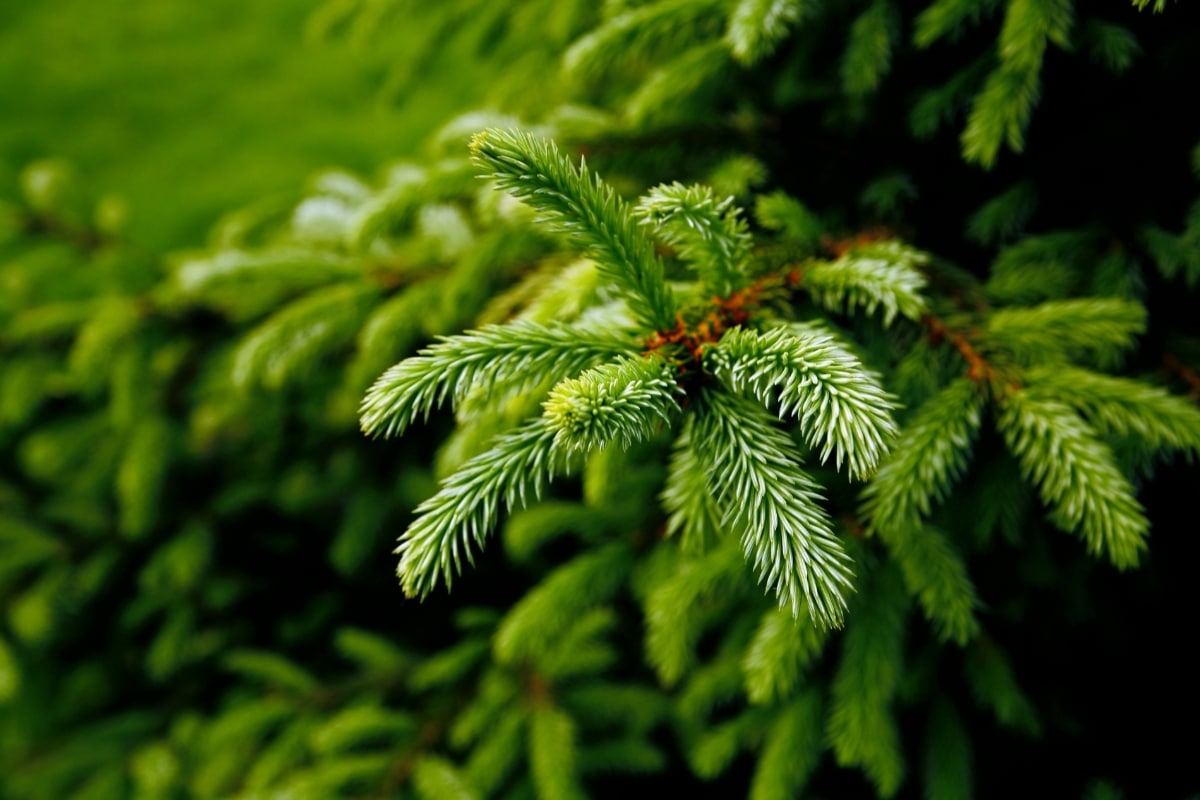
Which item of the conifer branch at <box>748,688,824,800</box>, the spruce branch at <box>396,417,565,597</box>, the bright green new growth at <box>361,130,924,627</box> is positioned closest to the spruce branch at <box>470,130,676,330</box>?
the bright green new growth at <box>361,130,924,627</box>

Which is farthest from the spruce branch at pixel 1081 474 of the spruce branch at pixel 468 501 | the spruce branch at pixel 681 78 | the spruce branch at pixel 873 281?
the spruce branch at pixel 681 78

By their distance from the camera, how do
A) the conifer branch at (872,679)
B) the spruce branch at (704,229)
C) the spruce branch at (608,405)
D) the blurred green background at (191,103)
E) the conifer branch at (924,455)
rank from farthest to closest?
the blurred green background at (191,103), the conifer branch at (872,679), the conifer branch at (924,455), the spruce branch at (704,229), the spruce branch at (608,405)

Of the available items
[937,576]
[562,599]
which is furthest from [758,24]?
[562,599]

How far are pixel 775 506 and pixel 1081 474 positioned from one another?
1.71 feet

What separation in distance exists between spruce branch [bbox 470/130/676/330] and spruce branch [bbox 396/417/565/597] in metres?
0.24

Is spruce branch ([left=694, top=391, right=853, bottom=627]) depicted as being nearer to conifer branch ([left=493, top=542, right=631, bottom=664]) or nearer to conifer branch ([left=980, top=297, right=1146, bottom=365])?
conifer branch ([left=980, top=297, right=1146, bottom=365])

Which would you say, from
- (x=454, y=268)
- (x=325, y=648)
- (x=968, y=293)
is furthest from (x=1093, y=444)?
(x=325, y=648)

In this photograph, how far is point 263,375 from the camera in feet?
6.12

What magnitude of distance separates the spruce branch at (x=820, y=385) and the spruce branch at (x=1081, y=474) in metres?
0.37

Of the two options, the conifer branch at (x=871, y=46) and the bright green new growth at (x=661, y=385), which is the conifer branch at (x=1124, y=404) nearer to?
the bright green new growth at (x=661, y=385)

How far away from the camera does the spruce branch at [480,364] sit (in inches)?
33.7

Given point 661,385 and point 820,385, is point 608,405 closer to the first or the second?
point 661,385

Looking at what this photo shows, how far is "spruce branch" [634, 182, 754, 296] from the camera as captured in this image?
98 cm

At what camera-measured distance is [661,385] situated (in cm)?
88
